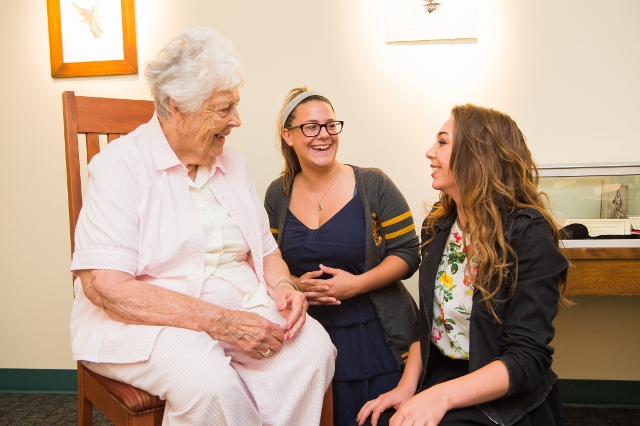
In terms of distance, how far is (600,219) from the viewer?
2.30 metres

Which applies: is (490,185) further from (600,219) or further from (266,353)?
(600,219)

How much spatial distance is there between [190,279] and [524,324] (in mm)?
842

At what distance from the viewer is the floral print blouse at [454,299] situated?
1445mm

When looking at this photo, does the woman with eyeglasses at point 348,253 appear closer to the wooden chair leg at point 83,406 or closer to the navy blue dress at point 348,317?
the navy blue dress at point 348,317

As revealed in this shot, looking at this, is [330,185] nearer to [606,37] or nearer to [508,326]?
[508,326]

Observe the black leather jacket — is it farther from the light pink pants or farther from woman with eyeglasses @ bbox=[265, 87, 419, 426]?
woman with eyeglasses @ bbox=[265, 87, 419, 426]

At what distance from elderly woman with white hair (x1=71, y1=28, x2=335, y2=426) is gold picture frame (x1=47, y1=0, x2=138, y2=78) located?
1161 millimetres

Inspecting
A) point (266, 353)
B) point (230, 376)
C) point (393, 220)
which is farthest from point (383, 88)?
point (230, 376)

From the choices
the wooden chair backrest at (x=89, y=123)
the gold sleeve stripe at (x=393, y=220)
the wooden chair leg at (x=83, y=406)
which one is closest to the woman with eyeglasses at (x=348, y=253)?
the gold sleeve stripe at (x=393, y=220)

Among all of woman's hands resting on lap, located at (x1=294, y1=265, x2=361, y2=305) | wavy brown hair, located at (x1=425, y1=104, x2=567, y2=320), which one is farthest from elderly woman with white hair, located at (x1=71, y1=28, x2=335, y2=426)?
wavy brown hair, located at (x1=425, y1=104, x2=567, y2=320)

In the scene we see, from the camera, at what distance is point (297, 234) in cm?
205

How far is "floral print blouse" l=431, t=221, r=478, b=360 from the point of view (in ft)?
4.74

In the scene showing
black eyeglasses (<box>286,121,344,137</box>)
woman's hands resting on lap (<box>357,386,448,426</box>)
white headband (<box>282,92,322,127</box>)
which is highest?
white headband (<box>282,92,322,127</box>)

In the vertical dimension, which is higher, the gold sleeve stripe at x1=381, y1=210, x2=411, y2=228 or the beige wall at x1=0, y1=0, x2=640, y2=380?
the beige wall at x1=0, y1=0, x2=640, y2=380
